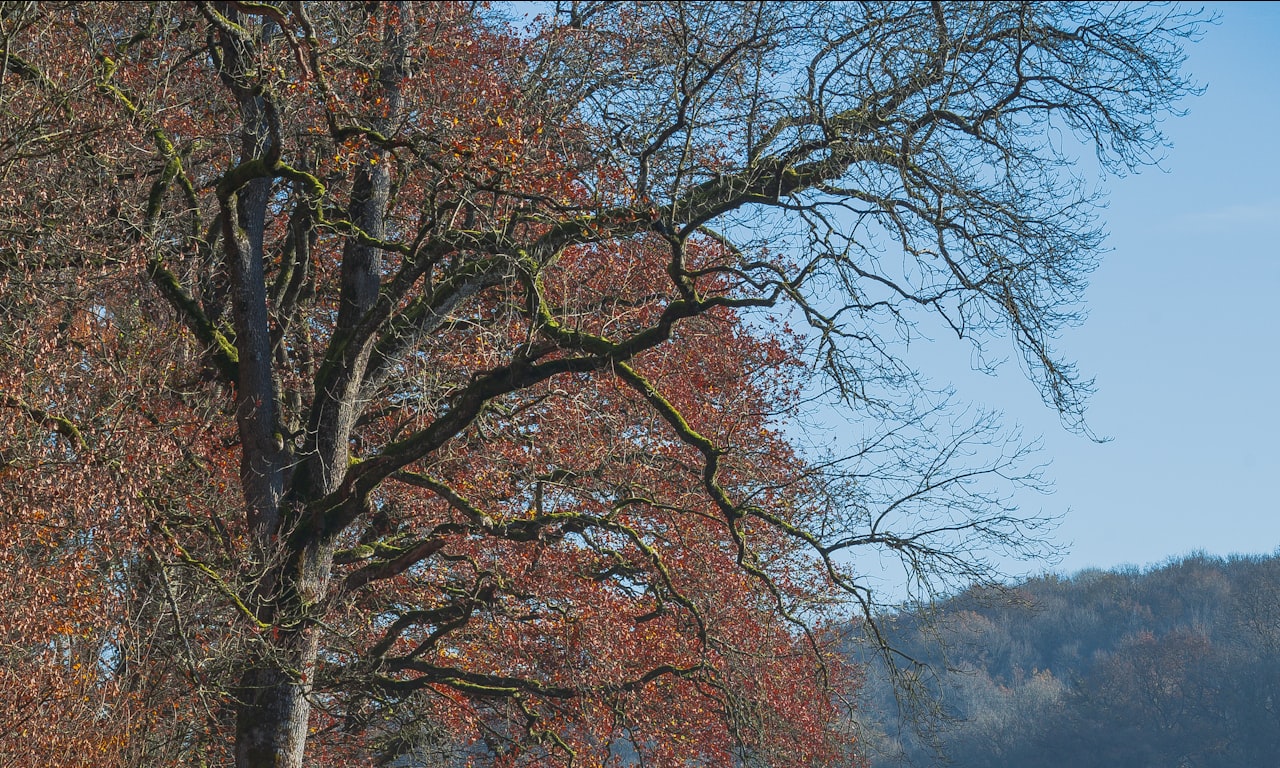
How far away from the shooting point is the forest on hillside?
7600cm

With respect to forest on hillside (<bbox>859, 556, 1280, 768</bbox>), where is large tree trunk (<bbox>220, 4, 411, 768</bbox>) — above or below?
below

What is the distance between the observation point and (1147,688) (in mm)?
81062

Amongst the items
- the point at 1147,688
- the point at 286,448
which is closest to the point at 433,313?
the point at 286,448

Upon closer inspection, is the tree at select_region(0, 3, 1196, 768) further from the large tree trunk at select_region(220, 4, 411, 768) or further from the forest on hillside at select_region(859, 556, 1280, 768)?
the forest on hillside at select_region(859, 556, 1280, 768)

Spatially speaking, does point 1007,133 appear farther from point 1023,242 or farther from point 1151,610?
point 1151,610

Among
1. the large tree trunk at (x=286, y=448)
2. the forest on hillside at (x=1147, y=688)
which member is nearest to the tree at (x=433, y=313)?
the large tree trunk at (x=286, y=448)

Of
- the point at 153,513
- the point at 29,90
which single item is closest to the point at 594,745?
the point at 153,513

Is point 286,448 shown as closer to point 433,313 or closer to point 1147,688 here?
point 433,313

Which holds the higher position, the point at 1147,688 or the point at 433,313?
the point at 1147,688

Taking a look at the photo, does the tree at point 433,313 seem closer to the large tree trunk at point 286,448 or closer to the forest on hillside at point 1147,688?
the large tree trunk at point 286,448

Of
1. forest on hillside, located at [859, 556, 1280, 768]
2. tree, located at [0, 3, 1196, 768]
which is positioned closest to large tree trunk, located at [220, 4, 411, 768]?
tree, located at [0, 3, 1196, 768]

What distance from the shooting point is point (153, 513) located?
10000 mm

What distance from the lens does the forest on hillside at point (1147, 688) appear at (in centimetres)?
7600

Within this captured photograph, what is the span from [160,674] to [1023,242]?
29.2 ft
